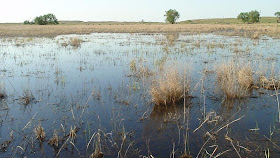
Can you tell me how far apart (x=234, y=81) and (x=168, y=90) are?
2296 mm

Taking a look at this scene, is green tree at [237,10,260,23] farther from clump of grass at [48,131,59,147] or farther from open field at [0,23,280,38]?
clump of grass at [48,131,59,147]

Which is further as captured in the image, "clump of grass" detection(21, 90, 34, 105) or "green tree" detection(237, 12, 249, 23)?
"green tree" detection(237, 12, 249, 23)

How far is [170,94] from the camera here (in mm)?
7918

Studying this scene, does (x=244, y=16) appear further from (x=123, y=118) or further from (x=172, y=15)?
(x=123, y=118)

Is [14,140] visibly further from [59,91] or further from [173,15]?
[173,15]

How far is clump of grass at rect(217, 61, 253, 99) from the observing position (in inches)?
323

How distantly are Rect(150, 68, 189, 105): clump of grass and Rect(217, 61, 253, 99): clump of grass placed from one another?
1.54 metres

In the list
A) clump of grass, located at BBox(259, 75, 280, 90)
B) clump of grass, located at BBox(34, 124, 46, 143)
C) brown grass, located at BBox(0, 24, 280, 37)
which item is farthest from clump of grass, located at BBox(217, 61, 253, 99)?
brown grass, located at BBox(0, 24, 280, 37)

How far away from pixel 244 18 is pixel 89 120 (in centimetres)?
9561

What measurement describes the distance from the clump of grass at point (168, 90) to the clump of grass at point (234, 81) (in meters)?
1.54

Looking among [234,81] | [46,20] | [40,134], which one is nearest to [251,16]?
[46,20]

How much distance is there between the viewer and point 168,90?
789cm

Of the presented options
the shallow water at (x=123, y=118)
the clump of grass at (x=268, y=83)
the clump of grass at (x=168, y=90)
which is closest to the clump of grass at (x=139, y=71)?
the shallow water at (x=123, y=118)

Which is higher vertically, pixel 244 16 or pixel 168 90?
pixel 244 16
